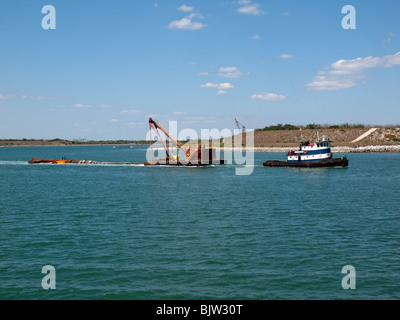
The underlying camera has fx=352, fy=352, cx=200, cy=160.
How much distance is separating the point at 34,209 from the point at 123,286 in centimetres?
2633

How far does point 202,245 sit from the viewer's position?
25.2 meters

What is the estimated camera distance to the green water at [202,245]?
18.2m

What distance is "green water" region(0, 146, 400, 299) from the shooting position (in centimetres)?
1819

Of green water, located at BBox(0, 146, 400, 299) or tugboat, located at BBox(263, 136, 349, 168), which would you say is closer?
green water, located at BBox(0, 146, 400, 299)

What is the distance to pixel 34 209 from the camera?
40.1m

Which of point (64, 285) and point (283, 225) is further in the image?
point (283, 225)

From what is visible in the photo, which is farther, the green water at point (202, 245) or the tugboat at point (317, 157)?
the tugboat at point (317, 157)

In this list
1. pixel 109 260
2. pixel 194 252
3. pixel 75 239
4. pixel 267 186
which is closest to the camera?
pixel 109 260

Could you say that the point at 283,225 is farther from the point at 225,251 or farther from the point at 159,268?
the point at 159,268

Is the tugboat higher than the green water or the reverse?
higher

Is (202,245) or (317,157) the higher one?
(317,157)

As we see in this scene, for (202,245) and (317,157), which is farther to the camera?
(317,157)

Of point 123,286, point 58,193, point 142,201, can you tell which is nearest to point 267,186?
point 142,201

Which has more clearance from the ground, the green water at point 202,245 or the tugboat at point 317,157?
the tugboat at point 317,157
